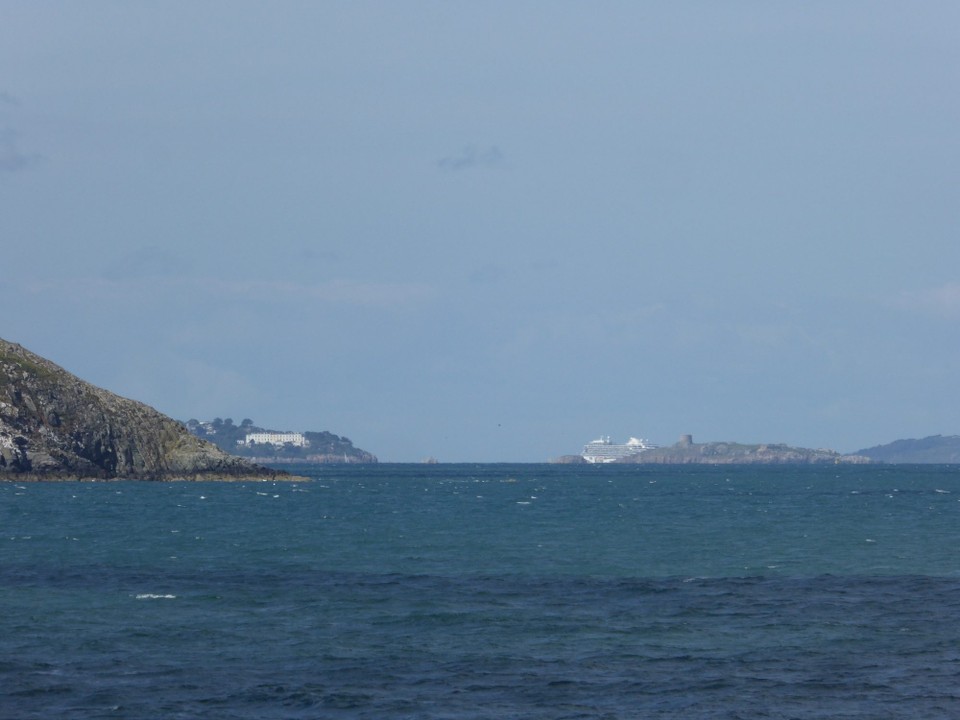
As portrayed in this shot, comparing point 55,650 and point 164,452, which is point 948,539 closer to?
point 55,650

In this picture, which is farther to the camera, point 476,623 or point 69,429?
point 69,429

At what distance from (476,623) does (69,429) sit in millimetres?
147021

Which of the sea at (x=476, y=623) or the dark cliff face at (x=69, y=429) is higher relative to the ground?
the dark cliff face at (x=69, y=429)

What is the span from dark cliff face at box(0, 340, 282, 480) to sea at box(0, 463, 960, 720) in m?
91.2

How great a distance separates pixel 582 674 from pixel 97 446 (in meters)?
159

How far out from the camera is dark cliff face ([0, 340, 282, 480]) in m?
171

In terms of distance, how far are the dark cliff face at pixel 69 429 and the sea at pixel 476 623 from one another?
91.2 meters

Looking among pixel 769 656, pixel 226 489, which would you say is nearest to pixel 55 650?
pixel 769 656

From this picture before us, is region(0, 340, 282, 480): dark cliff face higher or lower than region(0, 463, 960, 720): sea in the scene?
higher

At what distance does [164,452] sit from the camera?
195m

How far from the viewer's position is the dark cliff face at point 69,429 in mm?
171000

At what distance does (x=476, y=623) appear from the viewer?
137ft

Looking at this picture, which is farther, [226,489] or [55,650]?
[226,489]

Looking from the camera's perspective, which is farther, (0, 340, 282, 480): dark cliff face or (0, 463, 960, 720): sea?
(0, 340, 282, 480): dark cliff face
